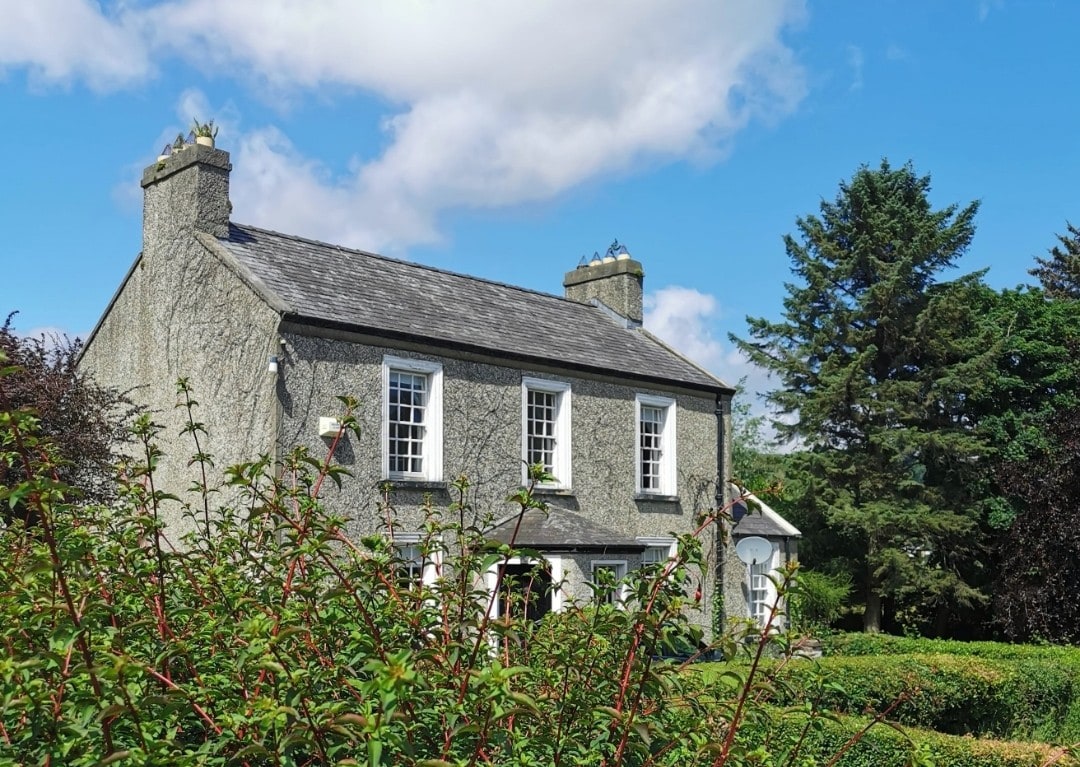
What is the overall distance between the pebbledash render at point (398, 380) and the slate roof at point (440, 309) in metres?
0.05

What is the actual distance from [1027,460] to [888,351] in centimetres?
447

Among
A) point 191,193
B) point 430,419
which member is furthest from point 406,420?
point 191,193

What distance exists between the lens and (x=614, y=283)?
23859mm

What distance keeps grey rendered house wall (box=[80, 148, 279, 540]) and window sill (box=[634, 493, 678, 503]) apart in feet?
26.5

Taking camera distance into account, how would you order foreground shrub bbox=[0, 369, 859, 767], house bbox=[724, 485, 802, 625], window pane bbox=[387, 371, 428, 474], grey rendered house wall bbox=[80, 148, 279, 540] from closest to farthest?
1. foreground shrub bbox=[0, 369, 859, 767]
2. grey rendered house wall bbox=[80, 148, 279, 540]
3. window pane bbox=[387, 371, 428, 474]
4. house bbox=[724, 485, 802, 625]

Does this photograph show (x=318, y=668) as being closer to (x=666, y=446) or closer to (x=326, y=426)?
(x=326, y=426)

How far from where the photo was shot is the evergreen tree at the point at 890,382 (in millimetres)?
25625

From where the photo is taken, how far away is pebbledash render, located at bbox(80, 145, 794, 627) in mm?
15398

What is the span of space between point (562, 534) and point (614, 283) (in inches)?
333

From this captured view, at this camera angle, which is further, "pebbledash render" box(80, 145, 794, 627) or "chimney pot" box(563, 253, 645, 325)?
"chimney pot" box(563, 253, 645, 325)

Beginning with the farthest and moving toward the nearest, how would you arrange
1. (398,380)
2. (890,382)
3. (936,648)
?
(890,382) < (936,648) < (398,380)

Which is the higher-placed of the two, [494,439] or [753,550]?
[494,439]

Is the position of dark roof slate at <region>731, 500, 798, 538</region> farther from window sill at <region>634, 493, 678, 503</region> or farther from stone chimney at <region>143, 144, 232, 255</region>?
stone chimney at <region>143, 144, 232, 255</region>

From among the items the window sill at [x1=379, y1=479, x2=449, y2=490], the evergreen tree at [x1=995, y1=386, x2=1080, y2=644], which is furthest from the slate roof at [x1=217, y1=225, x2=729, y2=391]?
the evergreen tree at [x1=995, y1=386, x2=1080, y2=644]
